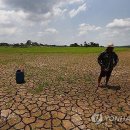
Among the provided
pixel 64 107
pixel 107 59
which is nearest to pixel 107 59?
pixel 107 59

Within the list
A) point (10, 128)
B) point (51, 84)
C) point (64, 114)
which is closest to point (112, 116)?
point (64, 114)

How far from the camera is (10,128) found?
5363 mm

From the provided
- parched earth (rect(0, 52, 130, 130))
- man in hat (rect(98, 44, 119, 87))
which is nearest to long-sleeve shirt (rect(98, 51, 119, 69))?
man in hat (rect(98, 44, 119, 87))

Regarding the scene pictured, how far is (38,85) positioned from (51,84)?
0.68 metres

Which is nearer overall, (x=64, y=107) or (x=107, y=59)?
(x=64, y=107)

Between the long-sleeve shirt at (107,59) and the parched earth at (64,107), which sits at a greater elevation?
the long-sleeve shirt at (107,59)

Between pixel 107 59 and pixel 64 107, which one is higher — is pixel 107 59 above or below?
above

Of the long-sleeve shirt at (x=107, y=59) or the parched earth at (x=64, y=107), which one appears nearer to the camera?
the parched earth at (x=64, y=107)

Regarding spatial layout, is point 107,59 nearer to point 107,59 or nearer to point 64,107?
point 107,59

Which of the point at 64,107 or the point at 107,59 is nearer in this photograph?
the point at 64,107

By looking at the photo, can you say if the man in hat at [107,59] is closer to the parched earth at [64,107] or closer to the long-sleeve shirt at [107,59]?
the long-sleeve shirt at [107,59]

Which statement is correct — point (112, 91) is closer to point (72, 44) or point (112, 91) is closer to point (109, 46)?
point (109, 46)

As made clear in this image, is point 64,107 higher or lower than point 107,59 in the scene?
lower

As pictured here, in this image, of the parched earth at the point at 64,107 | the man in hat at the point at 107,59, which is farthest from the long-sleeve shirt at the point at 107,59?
the parched earth at the point at 64,107
